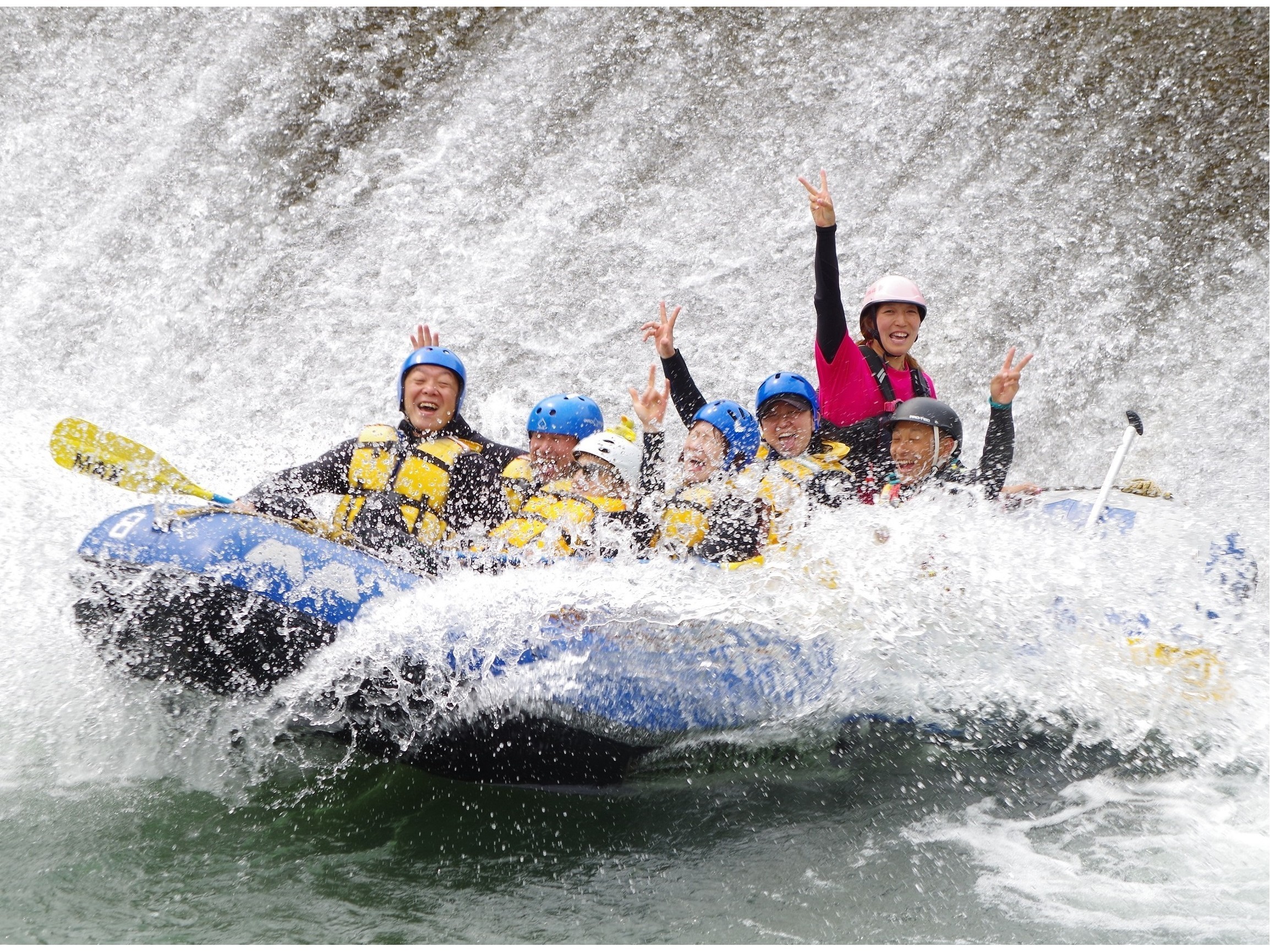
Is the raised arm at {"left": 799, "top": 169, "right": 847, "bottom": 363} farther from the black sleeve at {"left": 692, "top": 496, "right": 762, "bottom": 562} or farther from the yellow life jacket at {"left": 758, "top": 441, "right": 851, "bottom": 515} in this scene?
the black sleeve at {"left": 692, "top": 496, "right": 762, "bottom": 562}

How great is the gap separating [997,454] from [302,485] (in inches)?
120

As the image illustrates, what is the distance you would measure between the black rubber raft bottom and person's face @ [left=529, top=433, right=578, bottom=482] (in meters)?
1.06

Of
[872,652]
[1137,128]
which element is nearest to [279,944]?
[872,652]

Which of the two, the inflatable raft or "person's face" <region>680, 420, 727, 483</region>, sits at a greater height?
"person's face" <region>680, 420, 727, 483</region>

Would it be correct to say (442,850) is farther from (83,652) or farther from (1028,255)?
(1028,255)


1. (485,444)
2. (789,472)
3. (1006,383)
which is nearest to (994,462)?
(1006,383)

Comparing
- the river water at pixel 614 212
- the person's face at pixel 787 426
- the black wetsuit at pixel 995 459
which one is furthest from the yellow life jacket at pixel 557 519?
the river water at pixel 614 212

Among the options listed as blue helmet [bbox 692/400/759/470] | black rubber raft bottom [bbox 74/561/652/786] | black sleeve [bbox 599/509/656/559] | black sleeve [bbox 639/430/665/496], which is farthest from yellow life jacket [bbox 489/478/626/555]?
black rubber raft bottom [bbox 74/561/652/786]

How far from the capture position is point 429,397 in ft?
15.4

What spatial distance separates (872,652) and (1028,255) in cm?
629

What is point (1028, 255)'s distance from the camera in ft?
30.2

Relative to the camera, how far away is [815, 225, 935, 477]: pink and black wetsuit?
4613 mm

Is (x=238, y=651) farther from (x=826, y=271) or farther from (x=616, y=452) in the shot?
(x=826, y=271)

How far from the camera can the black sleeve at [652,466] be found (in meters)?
4.21
